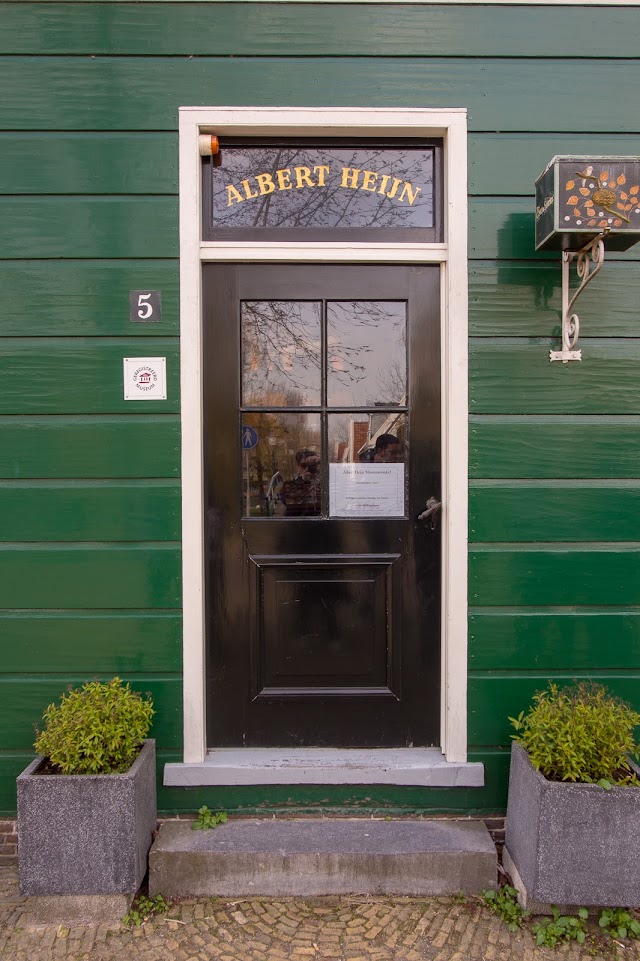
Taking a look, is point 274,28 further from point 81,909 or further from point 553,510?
point 81,909

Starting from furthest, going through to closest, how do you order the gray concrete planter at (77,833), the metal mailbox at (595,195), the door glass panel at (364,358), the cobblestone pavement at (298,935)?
the door glass panel at (364,358), the metal mailbox at (595,195), the gray concrete planter at (77,833), the cobblestone pavement at (298,935)

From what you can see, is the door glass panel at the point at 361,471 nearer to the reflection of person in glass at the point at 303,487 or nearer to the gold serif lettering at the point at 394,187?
the reflection of person in glass at the point at 303,487

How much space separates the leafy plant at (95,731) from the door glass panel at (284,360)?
1.34 meters

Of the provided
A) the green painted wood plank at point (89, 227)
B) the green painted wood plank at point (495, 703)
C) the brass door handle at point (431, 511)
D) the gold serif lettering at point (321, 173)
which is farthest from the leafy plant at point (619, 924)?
the gold serif lettering at point (321, 173)

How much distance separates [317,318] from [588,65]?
1.55 m

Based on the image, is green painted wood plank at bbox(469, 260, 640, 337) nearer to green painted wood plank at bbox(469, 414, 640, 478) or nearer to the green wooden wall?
the green wooden wall

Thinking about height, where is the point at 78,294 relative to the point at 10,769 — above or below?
above

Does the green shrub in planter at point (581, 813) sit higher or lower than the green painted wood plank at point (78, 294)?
lower

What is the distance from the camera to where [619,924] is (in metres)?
2.15

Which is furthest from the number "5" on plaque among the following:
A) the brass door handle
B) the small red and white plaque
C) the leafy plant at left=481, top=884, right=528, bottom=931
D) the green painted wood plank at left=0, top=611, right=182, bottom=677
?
the leafy plant at left=481, top=884, right=528, bottom=931

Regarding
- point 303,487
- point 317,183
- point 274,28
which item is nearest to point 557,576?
point 303,487

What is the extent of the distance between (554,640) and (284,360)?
170cm

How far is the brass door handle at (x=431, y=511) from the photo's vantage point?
2.64 meters

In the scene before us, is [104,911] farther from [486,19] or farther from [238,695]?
[486,19]
